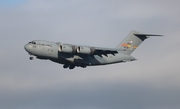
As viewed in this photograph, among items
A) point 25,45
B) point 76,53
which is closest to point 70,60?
point 76,53

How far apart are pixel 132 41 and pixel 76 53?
18.1 feet

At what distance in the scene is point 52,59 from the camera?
127 feet

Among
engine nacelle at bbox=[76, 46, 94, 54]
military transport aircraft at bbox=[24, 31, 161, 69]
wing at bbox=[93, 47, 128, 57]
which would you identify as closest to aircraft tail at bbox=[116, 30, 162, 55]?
military transport aircraft at bbox=[24, 31, 161, 69]

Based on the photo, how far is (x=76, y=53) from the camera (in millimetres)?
38781

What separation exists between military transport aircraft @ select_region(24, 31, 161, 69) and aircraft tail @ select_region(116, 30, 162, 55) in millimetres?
80

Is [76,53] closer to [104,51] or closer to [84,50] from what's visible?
Result: [84,50]

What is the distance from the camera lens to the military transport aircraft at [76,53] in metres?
37.9

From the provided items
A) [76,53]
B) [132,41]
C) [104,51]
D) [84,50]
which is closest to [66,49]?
[76,53]

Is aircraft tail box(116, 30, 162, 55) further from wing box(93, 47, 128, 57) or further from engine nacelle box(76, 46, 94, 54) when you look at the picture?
engine nacelle box(76, 46, 94, 54)

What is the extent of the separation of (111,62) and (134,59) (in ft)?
5.60

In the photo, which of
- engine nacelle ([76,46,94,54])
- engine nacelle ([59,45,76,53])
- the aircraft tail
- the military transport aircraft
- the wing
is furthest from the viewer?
the aircraft tail

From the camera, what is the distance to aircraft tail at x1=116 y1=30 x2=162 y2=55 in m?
42.3

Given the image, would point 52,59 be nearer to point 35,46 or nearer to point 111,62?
point 35,46

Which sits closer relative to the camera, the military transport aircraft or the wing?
the military transport aircraft
